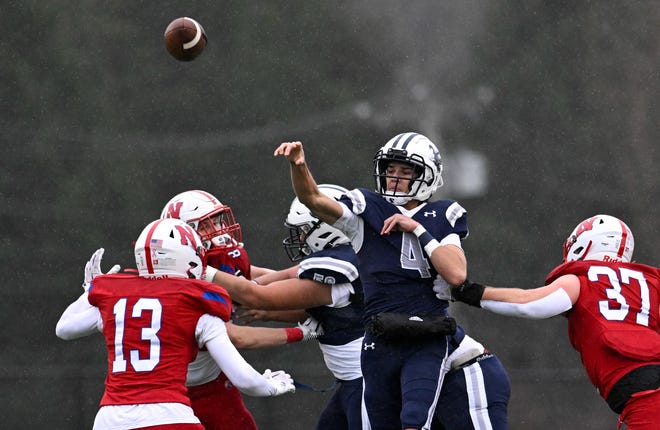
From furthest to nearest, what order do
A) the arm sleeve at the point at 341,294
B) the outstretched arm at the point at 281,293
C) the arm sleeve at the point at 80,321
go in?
the arm sleeve at the point at 341,294
the outstretched arm at the point at 281,293
the arm sleeve at the point at 80,321

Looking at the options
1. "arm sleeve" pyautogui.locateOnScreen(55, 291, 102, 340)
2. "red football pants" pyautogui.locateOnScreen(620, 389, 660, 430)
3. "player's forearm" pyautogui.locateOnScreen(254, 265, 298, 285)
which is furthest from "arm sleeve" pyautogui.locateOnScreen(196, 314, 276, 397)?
"red football pants" pyautogui.locateOnScreen(620, 389, 660, 430)

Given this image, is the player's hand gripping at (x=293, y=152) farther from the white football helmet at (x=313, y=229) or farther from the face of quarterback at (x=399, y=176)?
the white football helmet at (x=313, y=229)

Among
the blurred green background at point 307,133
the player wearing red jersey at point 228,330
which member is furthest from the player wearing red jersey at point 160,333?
the blurred green background at point 307,133

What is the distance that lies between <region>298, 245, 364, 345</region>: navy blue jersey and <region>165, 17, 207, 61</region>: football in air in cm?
145

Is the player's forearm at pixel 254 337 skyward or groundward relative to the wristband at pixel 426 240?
groundward

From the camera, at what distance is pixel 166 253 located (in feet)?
12.3

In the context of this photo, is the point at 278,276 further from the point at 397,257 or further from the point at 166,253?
the point at 166,253

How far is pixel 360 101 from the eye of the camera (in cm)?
725

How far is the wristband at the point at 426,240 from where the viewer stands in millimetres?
3822

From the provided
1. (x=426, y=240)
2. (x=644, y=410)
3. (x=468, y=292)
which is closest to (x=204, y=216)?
(x=426, y=240)

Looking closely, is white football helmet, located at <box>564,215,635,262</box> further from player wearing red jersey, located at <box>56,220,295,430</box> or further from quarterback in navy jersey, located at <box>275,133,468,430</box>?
player wearing red jersey, located at <box>56,220,295,430</box>

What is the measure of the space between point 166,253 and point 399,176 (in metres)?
0.97

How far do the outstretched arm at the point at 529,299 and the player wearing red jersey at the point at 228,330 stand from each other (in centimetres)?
93

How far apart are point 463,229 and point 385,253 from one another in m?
0.33
